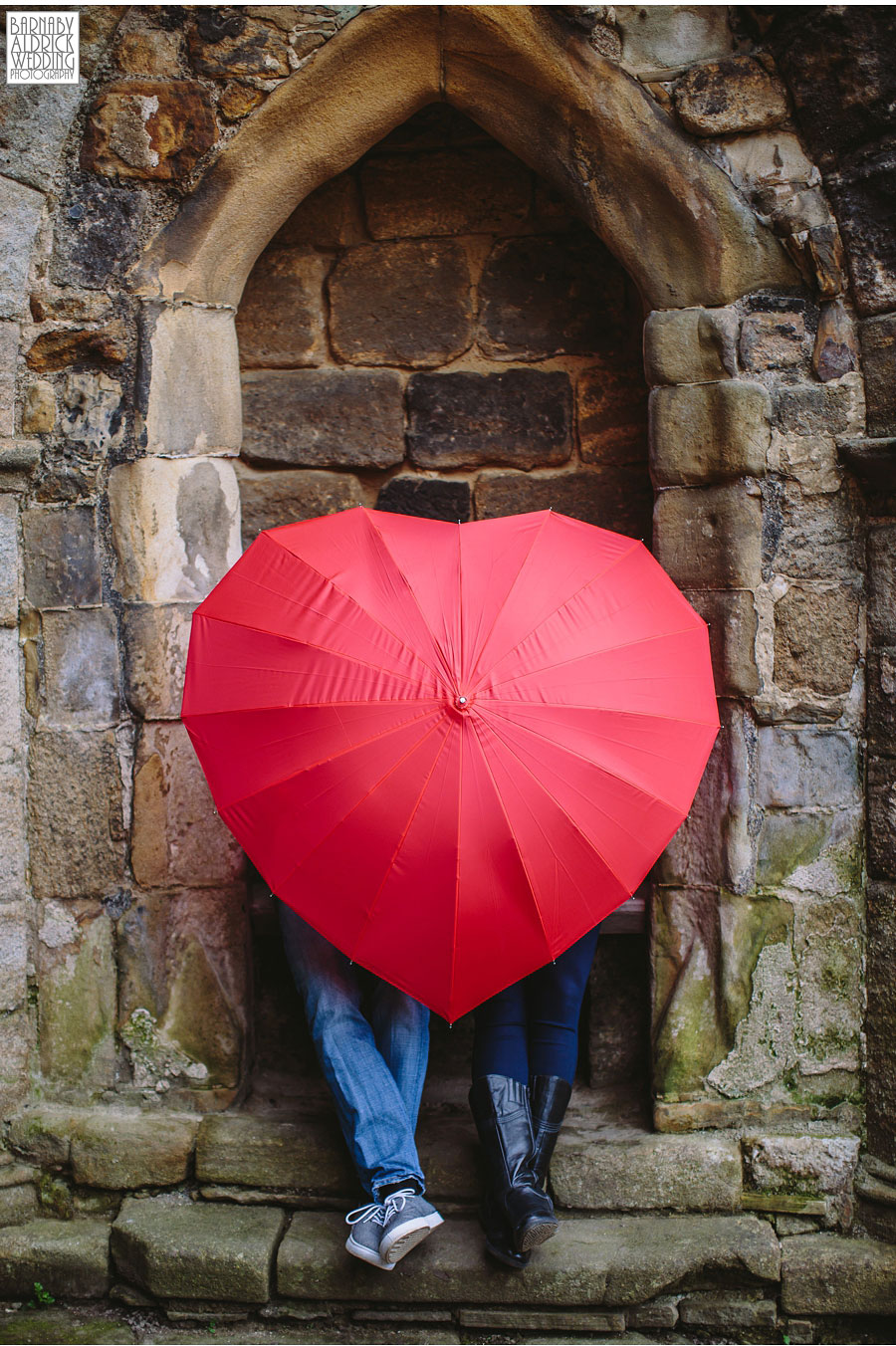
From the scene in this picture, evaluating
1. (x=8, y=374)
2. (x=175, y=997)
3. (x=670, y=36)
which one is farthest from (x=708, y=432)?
(x=175, y=997)

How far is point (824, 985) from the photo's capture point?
2369mm

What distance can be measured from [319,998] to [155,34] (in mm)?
2426

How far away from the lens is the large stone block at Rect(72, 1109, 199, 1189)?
239cm

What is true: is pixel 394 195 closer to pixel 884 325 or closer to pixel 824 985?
pixel 884 325

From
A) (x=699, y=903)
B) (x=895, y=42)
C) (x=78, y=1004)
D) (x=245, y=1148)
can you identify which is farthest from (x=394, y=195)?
(x=245, y=1148)

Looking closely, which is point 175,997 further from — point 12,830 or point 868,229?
point 868,229

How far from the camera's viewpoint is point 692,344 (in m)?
2.36

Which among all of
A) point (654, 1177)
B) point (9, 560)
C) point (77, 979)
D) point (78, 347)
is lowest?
point (654, 1177)

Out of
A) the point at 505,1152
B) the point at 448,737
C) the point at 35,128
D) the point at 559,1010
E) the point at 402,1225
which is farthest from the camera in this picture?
the point at 35,128

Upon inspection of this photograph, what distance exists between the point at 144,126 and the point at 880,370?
1.95 metres

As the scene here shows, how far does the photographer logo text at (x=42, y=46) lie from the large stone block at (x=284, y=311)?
665 millimetres

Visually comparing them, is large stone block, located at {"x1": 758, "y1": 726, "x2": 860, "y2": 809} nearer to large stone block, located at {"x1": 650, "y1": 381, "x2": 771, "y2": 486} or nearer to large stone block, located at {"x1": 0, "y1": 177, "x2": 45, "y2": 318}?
large stone block, located at {"x1": 650, "y1": 381, "x2": 771, "y2": 486}

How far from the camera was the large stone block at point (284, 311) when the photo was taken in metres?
2.76

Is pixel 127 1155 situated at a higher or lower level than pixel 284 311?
lower
